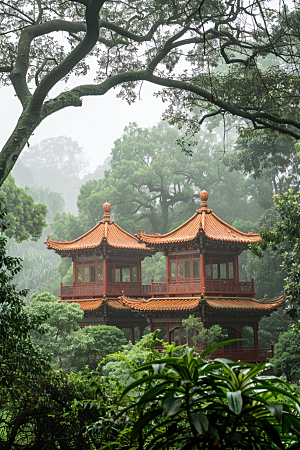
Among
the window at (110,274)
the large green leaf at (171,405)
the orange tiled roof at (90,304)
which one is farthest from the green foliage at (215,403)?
the window at (110,274)

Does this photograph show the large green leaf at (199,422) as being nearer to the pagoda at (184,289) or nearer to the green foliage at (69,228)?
the pagoda at (184,289)

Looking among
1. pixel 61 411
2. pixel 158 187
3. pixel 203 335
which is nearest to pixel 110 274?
pixel 203 335

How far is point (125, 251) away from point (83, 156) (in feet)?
218

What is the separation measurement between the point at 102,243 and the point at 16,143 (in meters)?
12.1

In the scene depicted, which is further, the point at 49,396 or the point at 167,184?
the point at 167,184

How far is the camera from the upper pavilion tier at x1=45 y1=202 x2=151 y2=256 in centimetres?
1845

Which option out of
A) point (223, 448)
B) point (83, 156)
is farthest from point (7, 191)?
point (83, 156)

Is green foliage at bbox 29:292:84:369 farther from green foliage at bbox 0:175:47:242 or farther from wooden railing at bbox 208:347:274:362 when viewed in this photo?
green foliage at bbox 0:175:47:242

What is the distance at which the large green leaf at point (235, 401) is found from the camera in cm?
122

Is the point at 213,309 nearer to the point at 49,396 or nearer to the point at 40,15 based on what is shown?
the point at 40,15

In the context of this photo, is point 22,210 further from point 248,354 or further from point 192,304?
point 248,354

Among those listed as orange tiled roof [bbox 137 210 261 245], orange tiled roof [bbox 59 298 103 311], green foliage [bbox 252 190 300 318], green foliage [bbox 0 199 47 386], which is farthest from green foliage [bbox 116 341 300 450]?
orange tiled roof [bbox 59 298 103 311]

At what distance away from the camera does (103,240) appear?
18.1 metres

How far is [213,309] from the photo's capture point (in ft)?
48.5
